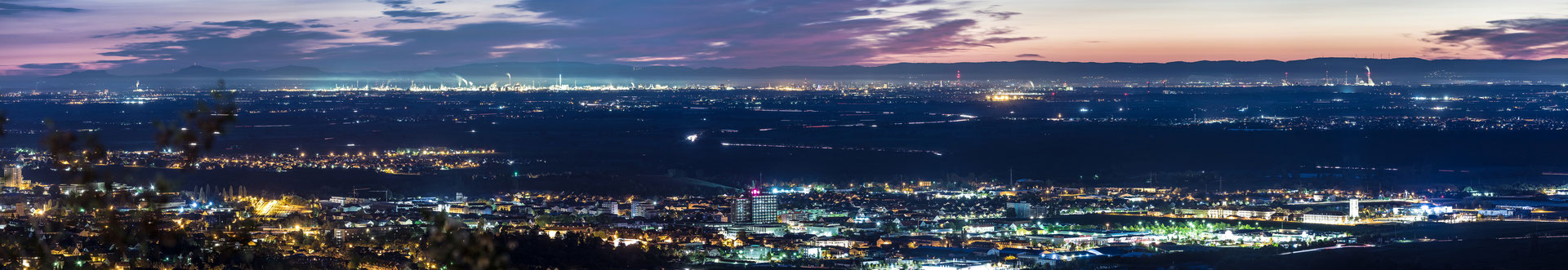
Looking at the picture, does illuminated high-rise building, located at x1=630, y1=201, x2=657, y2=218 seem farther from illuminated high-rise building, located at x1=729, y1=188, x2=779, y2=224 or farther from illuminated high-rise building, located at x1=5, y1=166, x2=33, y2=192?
illuminated high-rise building, located at x1=5, y1=166, x2=33, y2=192

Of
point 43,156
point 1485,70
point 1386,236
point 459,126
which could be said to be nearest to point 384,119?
point 459,126

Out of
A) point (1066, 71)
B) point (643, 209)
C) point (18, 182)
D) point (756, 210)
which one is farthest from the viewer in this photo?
point (1066, 71)

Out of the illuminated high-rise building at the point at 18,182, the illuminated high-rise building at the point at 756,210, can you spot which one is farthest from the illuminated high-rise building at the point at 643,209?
the illuminated high-rise building at the point at 18,182

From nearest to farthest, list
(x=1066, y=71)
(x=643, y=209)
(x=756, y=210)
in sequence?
1. (x=756, y=210)
2. (x=643, y=209)
3. (x=1066, y=71)

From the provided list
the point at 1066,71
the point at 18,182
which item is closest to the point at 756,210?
the point at 18,182

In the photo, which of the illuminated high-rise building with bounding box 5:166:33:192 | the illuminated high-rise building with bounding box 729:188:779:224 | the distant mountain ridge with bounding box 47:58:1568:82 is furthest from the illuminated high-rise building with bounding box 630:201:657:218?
the distant mountain ridge with bounding box 47:58:1568:82

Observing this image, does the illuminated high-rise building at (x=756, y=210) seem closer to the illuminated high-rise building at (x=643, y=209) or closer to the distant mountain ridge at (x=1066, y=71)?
the illuminated high-rise building at (x=643, y=209)

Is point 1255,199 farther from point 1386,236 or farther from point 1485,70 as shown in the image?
point 1485,70

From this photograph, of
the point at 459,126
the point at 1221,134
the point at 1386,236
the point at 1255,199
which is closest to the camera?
the point at 1386,236

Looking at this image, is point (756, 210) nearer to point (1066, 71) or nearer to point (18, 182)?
point (18, 182)
